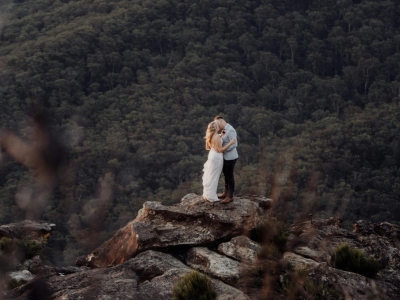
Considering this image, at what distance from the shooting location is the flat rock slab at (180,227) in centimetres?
1107

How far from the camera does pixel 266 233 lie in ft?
36.4

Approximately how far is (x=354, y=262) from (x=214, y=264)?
218 centimetres

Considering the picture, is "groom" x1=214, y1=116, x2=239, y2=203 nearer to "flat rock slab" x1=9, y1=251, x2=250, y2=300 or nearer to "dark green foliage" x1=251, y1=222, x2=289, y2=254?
"dark green foliage" x1=251, y1=222, x2=289, y2=254

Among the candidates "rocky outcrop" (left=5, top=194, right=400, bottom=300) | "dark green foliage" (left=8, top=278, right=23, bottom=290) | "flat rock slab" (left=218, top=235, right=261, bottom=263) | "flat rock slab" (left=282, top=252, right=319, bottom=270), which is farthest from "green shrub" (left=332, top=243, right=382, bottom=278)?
"dark green foliage" (left=8, top=278, right=23, bottom=290)

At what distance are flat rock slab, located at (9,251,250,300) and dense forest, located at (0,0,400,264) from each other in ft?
74.0

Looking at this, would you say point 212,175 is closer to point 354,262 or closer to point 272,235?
point 272,235

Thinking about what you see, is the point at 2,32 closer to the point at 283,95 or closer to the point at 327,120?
the point at 283,95

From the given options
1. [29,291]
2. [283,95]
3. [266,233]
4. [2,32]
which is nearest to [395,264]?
[266,233]

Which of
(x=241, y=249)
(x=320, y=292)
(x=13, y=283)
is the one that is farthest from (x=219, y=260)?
(x=13, y=283)

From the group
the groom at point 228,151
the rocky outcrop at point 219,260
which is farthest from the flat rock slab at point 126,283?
the groom at point 228,151

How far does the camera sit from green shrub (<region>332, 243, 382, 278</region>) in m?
10.2

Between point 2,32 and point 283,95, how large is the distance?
93.0 feet

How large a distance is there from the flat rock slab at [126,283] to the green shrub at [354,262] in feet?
6.80

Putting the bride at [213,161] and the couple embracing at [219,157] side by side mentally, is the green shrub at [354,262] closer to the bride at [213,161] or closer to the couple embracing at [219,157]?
the couple embracing at [219,157]
